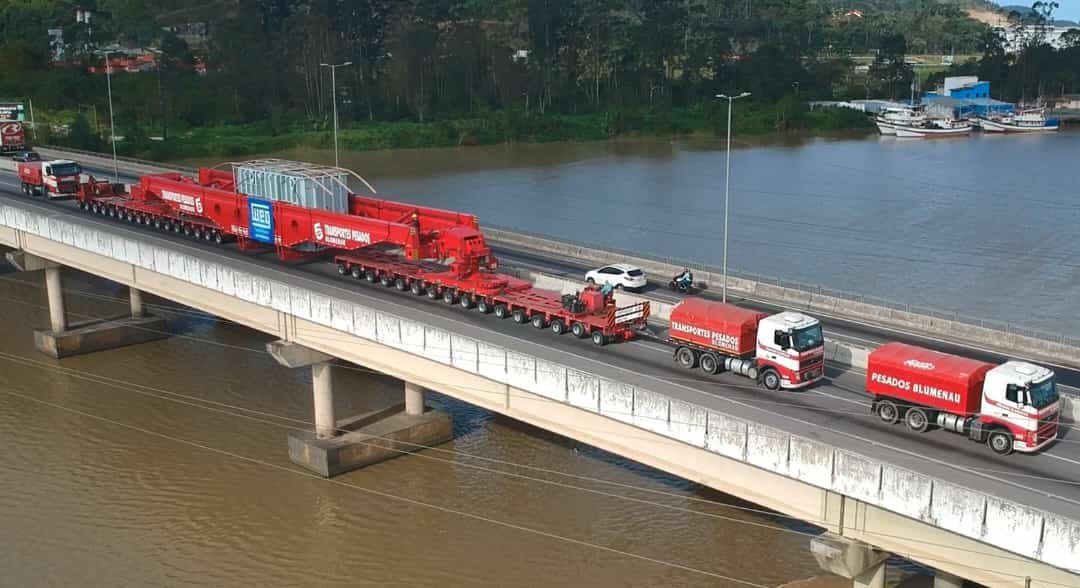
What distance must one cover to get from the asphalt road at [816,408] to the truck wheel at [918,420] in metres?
0.20

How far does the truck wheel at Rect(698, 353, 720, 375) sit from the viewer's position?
29.0 meters

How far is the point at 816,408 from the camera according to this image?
26.4 metres

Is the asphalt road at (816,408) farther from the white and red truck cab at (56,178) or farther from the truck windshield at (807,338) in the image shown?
the white and red truck cab at (56,178)

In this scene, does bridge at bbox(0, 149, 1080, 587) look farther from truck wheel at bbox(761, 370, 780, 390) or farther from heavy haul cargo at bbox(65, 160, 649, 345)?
heavy haul cargo at bbox(65, 160, 649, 345)

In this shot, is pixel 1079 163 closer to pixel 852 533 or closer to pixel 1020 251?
pixel 1020 251

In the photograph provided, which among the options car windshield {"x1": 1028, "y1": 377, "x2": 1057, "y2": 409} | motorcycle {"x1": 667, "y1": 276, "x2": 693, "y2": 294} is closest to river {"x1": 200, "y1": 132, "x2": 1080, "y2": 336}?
motorcycle {"x1": 667, "y1": 276, "x2": 693, "y2": 294}

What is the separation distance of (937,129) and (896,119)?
5693 mm

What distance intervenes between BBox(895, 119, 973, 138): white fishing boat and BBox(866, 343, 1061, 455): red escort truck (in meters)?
124

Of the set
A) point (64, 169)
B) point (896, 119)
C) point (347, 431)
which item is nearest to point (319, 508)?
point (347, 431)

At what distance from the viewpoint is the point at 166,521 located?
106 ft

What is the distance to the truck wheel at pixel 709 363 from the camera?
2903cm

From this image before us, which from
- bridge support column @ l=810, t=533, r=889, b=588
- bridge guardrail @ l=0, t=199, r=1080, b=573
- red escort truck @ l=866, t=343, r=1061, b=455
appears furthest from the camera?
A: red escort truck @ l=866, t=343, r=1061, b=455

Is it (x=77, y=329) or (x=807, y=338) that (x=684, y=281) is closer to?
(x=807, y=338)

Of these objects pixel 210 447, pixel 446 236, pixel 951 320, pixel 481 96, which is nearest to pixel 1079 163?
pixel 481 96
